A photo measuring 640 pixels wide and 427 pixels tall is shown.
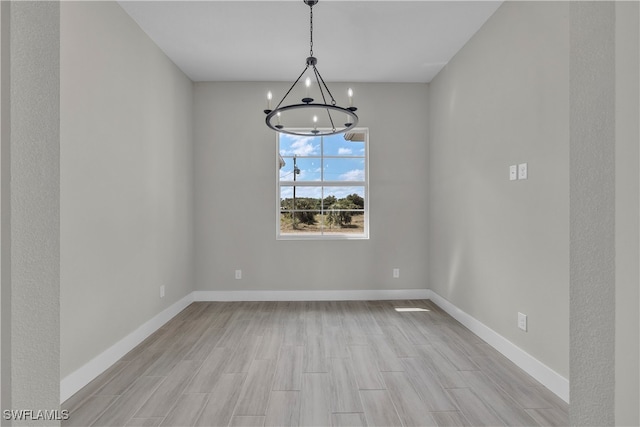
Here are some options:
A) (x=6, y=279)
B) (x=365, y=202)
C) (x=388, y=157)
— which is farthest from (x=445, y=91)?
(x=6, y=279)

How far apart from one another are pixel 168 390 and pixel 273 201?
2.58 m

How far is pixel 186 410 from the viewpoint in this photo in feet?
6.27

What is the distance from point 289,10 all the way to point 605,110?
8.71 feet

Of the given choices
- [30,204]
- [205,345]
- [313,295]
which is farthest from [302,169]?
[30,204]

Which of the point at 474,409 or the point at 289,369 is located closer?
the point at 474,409

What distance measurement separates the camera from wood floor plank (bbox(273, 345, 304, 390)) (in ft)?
7.16

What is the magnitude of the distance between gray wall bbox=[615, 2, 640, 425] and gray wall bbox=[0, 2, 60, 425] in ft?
4.26

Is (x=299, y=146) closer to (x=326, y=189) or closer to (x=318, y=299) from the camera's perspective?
(x=326, y=189)

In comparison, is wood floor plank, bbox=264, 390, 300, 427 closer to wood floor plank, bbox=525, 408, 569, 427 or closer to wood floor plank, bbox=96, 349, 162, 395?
wood floor plank, bbox=96, 349, 162, 395

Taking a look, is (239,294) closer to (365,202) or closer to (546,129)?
(365,202)

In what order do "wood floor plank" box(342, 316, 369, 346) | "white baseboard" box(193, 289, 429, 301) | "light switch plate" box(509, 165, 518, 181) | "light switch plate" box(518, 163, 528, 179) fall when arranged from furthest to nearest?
"white baseboard" box(193, 289, 429, 301)
"wood floor plank" box(342, 316, 369, 346)
"light switch plate" box(509, 165, 518, 181)
"light switch plate" box(518, 163, 528, 179)

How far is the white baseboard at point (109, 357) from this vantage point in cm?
207

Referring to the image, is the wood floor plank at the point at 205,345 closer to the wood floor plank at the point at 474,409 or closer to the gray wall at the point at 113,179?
the gray wall at the point at 113,179

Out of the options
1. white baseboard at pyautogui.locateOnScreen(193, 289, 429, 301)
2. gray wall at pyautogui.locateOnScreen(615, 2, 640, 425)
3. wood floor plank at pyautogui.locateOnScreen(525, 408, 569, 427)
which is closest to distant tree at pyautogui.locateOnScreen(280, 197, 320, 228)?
white baseboard at pyautogui.locateOnScreen(193, 289, 429, 301)
